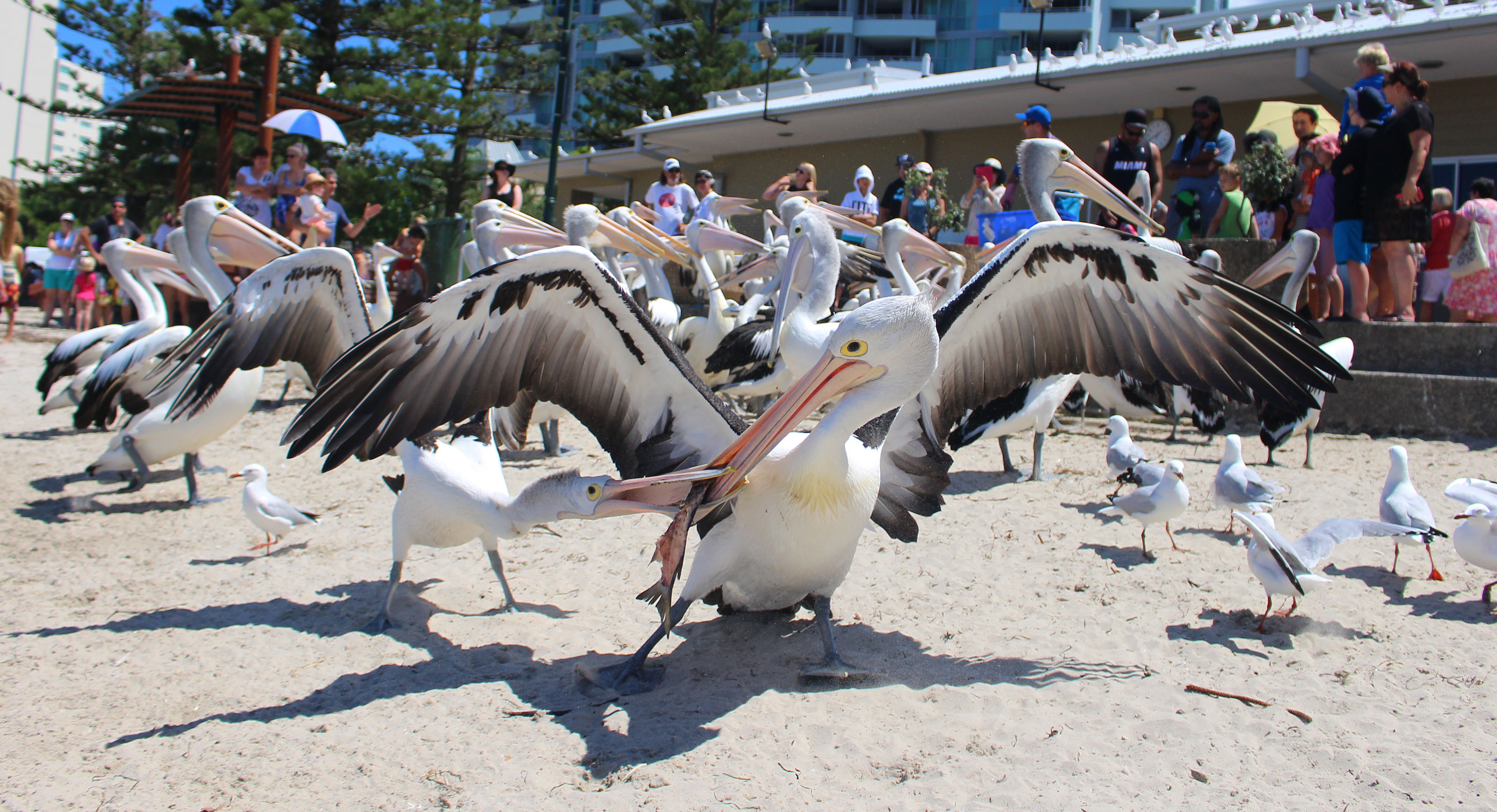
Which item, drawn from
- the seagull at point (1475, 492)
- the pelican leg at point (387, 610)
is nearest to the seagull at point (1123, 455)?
the seagull at point (1475, 492)

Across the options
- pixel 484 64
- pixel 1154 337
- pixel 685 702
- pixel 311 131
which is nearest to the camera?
pixel 685 702

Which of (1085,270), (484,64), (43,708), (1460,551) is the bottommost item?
(43,708)

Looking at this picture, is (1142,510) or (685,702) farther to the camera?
(1142,510)

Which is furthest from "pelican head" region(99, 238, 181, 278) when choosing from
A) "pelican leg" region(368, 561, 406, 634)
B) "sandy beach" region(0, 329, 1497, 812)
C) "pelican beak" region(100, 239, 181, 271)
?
"pelican leg" region(368, 561, 406, 634)

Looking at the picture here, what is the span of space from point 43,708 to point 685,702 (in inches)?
95.8

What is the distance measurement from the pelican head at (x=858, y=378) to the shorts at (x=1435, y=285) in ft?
29.0

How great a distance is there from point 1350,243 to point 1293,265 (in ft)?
1.62

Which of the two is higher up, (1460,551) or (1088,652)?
(1460,551)

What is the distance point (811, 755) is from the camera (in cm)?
318

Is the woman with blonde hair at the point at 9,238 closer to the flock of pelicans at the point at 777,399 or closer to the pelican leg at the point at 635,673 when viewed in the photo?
the flock of pelicans at the point at 777,399

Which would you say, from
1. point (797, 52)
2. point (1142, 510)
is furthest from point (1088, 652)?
point (797, 52)

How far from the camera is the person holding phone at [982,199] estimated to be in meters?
10.9

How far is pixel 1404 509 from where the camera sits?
177 inches

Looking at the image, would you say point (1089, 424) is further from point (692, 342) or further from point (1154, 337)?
point (1154, 337)
